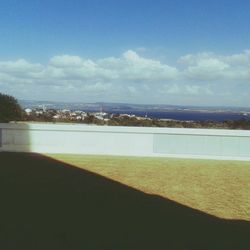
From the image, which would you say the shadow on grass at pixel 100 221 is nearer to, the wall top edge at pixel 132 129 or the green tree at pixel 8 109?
the wall top edge at pixel 132 129

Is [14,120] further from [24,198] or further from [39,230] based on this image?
[39,230]

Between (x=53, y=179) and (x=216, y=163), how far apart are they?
620 cm

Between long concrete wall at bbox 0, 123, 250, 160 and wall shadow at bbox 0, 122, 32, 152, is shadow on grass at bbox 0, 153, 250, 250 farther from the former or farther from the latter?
wall shadow at bbox 0, 122, 32, 152

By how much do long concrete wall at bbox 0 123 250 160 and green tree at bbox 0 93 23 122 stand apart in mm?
2905

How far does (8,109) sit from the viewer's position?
19531 mm

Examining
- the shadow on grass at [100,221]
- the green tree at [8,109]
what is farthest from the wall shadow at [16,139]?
the shadow on grass at [100,221]

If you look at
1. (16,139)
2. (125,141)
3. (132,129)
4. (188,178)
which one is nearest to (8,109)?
(16,139)

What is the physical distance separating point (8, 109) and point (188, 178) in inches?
402

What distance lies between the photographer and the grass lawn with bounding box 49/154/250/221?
928cm

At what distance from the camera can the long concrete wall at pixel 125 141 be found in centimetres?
1597

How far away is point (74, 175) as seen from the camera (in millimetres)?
12359

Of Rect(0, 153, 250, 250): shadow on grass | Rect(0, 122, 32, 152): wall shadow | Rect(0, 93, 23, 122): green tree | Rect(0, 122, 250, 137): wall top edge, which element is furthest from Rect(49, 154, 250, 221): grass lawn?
Rect(0, 93, 23, 122): green tree

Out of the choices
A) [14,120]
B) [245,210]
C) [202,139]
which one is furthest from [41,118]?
[245,210]

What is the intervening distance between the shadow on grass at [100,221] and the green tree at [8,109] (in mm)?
8388
